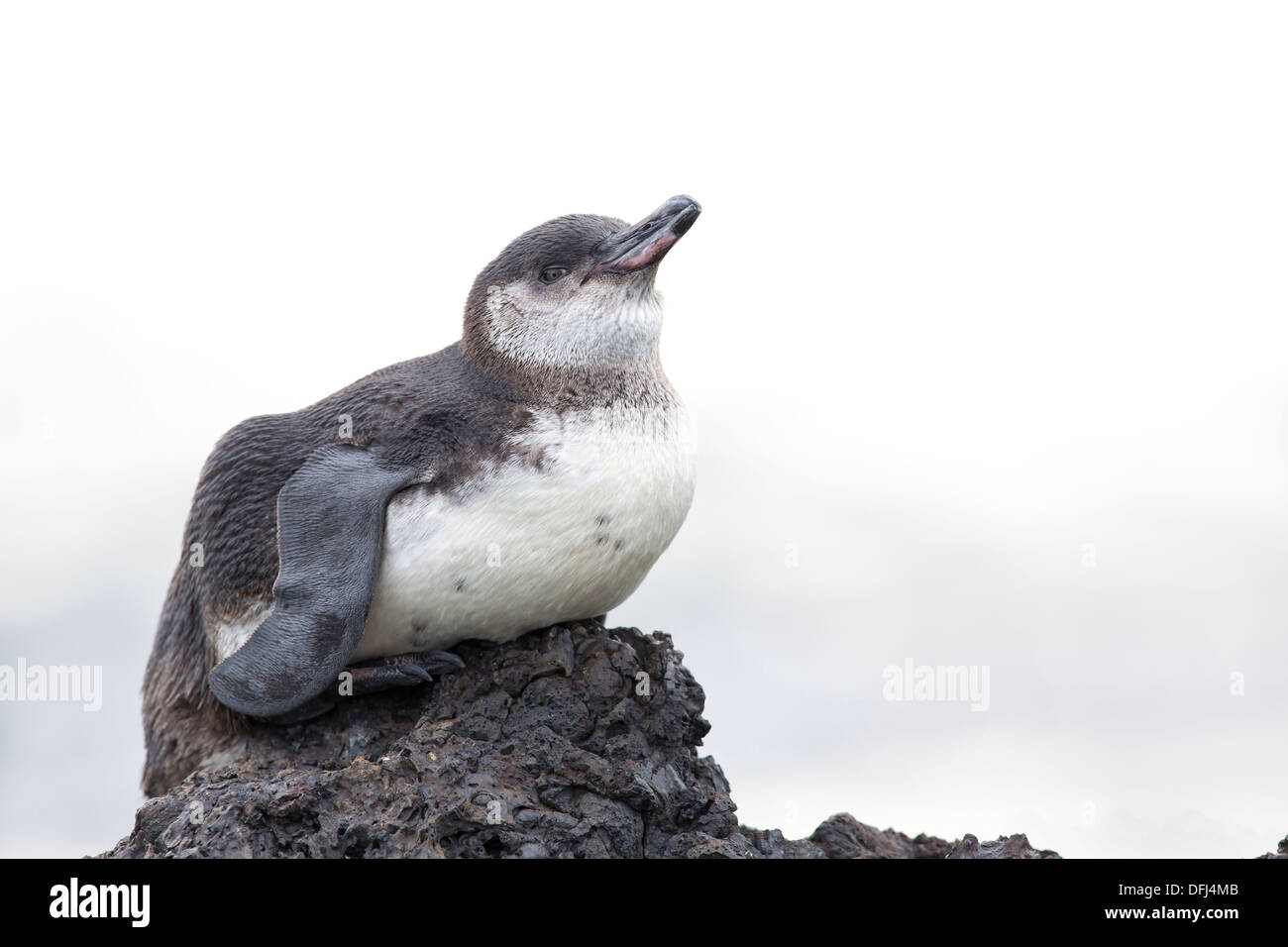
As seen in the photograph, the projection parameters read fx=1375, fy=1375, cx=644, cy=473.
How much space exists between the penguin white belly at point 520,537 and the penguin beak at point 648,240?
579 mm

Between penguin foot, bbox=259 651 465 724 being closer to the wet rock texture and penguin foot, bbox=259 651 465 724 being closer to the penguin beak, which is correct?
the wet rock texture

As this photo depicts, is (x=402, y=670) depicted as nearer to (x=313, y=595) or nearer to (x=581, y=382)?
(x=313, y=595)

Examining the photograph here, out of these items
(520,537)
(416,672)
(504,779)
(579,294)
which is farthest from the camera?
(579,294)

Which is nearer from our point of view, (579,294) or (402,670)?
(402,670)

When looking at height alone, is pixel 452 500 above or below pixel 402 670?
above

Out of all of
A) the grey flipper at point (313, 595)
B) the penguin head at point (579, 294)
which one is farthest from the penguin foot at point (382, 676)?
the penguin head at point (579, 294)

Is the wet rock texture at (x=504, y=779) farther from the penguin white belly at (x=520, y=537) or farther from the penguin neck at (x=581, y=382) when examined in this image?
the penguin neck at (x=581, y=382)

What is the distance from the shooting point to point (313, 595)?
4949 millimetres

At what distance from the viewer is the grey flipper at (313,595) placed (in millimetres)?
4949

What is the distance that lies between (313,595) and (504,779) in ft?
3.20

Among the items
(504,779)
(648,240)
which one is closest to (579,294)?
(648,240)
